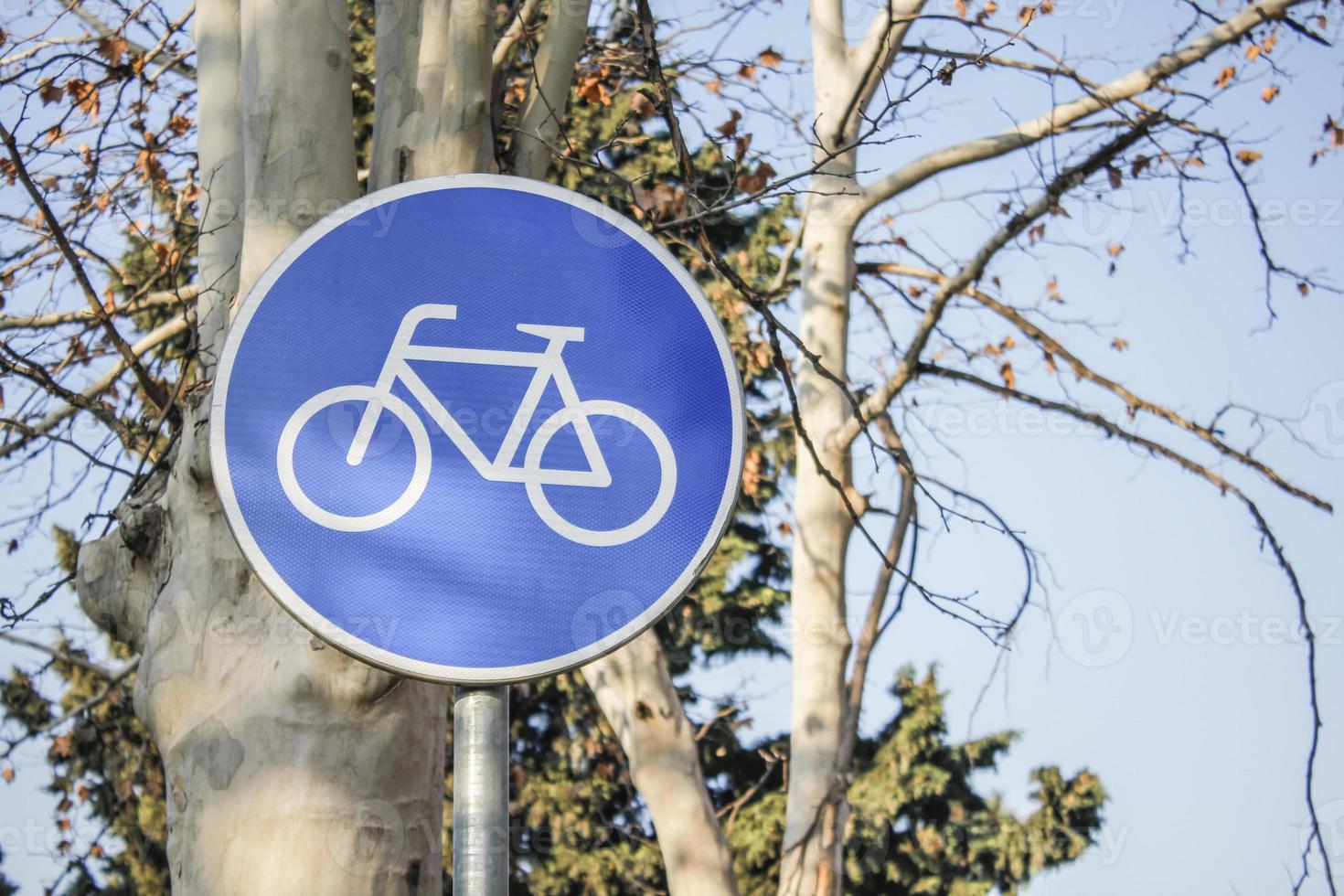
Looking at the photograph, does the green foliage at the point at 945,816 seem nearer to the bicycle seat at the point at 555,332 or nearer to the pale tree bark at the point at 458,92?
the pale tree bark at the point at 458,92

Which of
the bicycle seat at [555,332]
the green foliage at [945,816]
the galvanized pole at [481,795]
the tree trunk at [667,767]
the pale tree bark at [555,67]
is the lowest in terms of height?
the galvanized pole at [481,795]

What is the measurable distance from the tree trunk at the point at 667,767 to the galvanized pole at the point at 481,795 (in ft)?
11.0

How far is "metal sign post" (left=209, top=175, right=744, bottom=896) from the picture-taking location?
1.90 m

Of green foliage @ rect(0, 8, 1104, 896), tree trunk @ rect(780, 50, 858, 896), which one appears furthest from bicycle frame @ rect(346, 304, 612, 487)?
green foliage @ rect(0, 8, 1104, 896)

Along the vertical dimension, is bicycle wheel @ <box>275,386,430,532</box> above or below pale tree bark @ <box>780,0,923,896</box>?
below

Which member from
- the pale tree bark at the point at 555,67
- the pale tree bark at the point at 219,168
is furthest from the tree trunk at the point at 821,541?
the pale tree bark at the point at 219,168

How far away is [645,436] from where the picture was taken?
6.77 feet

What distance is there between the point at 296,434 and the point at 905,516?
13.6 feet

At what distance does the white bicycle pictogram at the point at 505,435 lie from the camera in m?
1.97

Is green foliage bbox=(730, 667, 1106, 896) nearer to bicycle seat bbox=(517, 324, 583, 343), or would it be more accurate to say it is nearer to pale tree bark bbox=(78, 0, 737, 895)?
pale tree bark bbox=(78, 0, 737, 895)

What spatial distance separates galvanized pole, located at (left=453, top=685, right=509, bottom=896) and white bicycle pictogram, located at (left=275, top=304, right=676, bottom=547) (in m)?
0.26

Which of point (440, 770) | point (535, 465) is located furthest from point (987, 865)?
point (535, 465)

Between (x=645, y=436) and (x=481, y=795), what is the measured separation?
1.80ft

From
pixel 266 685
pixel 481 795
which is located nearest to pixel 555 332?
pixel 481 795
